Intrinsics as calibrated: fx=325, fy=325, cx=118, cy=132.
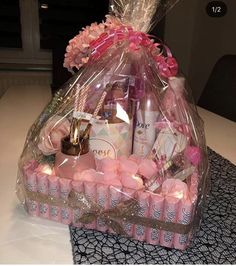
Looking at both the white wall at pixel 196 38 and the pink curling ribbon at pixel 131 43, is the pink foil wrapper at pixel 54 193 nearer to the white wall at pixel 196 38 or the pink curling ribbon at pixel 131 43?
the pink curling ribbon at pixel 131 43

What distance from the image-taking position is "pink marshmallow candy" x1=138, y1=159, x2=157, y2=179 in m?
0.63

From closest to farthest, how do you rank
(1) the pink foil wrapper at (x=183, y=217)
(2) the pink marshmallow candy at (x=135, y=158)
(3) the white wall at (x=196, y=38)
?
1. (1) the pink foil wrapper at (x=183, y=217)
2. (2) the pink marshmallow candy at (x=135, y=158)
3. (3) the white wall at (x=196, y=38)

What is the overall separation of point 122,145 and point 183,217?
0.69 feet

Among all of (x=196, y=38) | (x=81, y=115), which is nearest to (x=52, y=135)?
(x=81, y=115)

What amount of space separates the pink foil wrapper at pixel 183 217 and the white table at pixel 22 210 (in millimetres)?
188

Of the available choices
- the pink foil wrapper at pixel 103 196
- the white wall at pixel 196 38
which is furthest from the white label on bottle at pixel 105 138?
the white wall at pixel 196 38

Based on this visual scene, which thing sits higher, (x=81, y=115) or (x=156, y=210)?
(x=81, y=115)

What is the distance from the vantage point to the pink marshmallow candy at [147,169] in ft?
2.06

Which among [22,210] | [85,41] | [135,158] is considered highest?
[85,41]

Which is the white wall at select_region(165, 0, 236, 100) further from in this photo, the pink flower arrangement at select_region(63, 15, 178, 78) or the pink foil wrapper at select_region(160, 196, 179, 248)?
the pink foil wrapper at select_region(160, 196, 179, 248)

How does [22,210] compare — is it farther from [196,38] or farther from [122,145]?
[196,38]

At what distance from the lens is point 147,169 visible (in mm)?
630

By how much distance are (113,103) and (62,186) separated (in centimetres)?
22

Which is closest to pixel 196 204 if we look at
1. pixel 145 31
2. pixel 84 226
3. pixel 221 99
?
pixel 84 226
